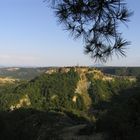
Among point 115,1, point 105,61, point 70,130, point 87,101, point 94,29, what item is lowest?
point 87,101

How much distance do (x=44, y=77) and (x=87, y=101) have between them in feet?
94.5

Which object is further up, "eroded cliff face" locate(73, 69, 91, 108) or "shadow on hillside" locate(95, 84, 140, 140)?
"shadow on hillside" locate(95, 84, 140, 140)

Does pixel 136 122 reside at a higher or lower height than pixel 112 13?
lower

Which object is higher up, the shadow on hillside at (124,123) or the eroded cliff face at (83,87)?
the shadow on hillside at (124,123)

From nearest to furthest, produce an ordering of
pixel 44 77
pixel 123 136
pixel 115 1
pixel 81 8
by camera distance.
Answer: pixel 115 1, pixel 81 8, pixel 123 136, pixel 44 77

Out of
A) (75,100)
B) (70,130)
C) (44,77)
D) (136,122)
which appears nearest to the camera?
(136,122)

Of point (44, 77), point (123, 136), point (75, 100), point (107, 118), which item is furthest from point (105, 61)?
point (44, 77)

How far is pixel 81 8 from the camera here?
35.8ft

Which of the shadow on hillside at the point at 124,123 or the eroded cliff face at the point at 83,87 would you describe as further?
the eroded cliff face at the point at 83,87

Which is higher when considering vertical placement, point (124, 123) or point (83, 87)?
point (124, 123)

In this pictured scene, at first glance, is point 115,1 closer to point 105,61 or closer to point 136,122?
point 105,61

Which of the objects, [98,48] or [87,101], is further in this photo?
[87,101]

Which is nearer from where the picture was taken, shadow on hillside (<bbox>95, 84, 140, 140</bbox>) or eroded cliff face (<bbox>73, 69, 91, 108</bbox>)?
shadow on hillside (<bbox>95, 84, 140, 140</bbox>)

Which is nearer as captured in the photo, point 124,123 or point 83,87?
point 124,123
